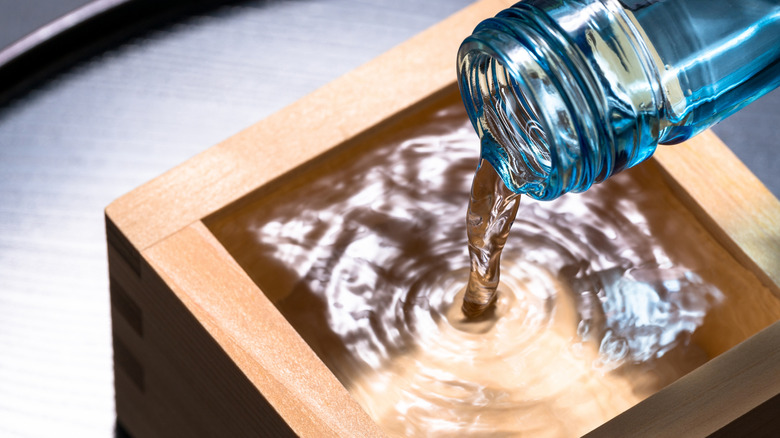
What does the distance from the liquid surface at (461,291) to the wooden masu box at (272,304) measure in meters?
0.01

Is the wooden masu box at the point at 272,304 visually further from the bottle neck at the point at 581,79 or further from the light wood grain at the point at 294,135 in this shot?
the bottle neck at the point at 581,79

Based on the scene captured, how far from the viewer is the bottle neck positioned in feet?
1.27

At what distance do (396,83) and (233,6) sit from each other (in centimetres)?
23

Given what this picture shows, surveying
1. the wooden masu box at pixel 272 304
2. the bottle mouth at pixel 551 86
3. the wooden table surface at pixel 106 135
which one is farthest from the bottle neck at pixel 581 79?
the wooden table surface at pixel 106 135

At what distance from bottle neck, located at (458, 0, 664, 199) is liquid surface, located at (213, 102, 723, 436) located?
0.10m

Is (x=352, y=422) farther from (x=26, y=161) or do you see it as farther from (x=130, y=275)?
(x=26, y=161)

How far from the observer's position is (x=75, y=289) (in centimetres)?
64

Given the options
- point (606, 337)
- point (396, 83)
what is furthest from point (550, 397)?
point (396, 83)

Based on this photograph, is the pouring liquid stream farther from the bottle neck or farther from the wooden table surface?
the wooden table surface

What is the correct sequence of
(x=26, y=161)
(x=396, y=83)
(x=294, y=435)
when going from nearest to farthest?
(x=294, y=435), (x=396, y=83), (x=26, y=161)

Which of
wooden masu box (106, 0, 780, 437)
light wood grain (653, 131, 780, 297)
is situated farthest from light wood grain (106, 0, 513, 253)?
light wood grain (653, 131, 780, 297)

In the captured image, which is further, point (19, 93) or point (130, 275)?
point (19, 93)

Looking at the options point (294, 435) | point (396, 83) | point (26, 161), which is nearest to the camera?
point (294, 435)

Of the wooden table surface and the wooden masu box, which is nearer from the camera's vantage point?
the wooden masu box
